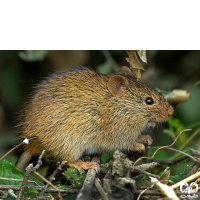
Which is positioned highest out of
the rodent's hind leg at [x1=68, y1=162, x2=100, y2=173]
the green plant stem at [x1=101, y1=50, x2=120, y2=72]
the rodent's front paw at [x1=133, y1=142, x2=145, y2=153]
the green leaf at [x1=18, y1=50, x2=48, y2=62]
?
the green plant stem at [x1=101, y1=50, x2=120, y2=72]

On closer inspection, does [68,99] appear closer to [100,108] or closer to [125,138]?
[100,108]

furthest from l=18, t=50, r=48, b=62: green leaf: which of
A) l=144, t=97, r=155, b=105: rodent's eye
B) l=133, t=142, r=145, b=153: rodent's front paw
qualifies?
l=133, t=142, r=145, b=153: rodent's front paw

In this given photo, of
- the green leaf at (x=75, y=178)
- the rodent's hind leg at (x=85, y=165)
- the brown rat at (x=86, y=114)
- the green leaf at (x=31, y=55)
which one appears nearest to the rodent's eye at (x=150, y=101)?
the brown rat at (x=86, y=114)

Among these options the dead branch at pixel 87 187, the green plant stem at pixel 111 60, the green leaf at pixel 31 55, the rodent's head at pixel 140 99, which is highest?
the green plant stem at pixel 111 60

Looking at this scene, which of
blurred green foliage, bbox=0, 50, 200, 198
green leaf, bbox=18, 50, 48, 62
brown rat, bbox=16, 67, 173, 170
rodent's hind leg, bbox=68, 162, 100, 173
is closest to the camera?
rodent's hind leg, bbox=68, 162, 100, 173

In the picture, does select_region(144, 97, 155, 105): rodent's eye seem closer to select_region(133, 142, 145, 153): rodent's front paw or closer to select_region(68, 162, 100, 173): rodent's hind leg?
select_region(133, 142, 145, 153): rodent's front paw

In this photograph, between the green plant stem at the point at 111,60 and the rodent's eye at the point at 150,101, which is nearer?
the rodent's eye at the point at 150,101

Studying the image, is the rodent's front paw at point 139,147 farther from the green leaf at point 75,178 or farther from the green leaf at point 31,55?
the green leaf at point 31,55
